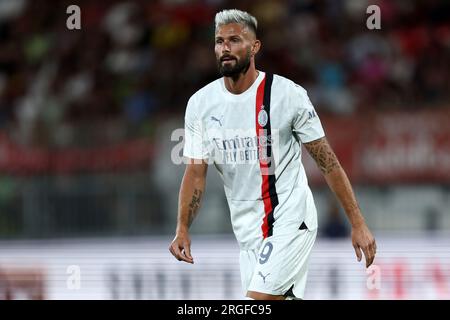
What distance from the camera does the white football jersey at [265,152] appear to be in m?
6.64

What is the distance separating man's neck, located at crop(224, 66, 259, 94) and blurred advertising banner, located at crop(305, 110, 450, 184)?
26.9ft

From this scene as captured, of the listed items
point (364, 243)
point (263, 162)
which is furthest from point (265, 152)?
point (364, 243)

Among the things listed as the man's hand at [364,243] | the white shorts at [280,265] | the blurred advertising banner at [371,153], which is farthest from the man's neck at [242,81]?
the blurred advertising banner at [371,153]

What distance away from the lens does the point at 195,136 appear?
22.7 feet

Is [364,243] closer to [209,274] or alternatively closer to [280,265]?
[280,265]

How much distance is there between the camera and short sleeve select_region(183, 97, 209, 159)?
22.6 ft

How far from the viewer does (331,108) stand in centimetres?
1561

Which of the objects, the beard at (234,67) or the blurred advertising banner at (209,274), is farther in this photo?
the blurred advertising banner at (209,274)

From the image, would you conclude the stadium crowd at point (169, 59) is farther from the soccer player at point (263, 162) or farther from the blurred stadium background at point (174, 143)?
the soccer player at point (263, 162)

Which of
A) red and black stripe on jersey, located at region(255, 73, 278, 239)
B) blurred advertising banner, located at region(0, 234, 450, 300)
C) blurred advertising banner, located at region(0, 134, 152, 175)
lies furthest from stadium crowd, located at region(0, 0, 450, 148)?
red and black stripe on jersey, located at region(255, 73, 278, 239)

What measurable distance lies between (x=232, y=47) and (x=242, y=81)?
0.24m

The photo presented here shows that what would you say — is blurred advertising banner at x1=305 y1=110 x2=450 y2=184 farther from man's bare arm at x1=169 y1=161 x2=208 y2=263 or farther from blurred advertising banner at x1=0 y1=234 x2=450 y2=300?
man's bare arm at x1=169 y1=161 x2=208 y2=263

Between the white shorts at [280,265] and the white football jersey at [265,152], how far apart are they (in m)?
0.06
